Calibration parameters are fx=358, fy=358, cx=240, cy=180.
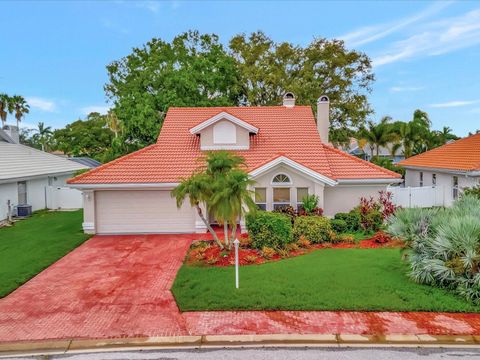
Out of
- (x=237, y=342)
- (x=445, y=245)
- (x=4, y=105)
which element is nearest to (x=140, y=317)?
(x=237, y=342)

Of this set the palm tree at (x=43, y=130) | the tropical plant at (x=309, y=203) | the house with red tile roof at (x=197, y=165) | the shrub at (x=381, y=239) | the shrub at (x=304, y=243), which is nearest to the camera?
the shrub at (x=304, y=243)

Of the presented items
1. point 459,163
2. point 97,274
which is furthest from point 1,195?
point 459,163

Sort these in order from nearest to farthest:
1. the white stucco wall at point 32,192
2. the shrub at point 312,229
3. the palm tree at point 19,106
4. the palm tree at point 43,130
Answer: the shrub at point 312,229 → the white stucco wall at point 32,192 → the palm tree at point 19,106 → the palm tree at point 43,130

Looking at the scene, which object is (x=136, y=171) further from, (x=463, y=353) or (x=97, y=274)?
(x=463, y=353)

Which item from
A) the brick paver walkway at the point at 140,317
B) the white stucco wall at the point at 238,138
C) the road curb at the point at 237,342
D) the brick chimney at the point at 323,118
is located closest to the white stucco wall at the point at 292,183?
the white stucco wall at the point at 238,138

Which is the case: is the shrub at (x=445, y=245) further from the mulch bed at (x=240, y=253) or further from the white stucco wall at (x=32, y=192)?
the white stucco wall at (x=32, y=192)

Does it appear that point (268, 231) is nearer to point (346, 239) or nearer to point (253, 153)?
point (346, 239)
